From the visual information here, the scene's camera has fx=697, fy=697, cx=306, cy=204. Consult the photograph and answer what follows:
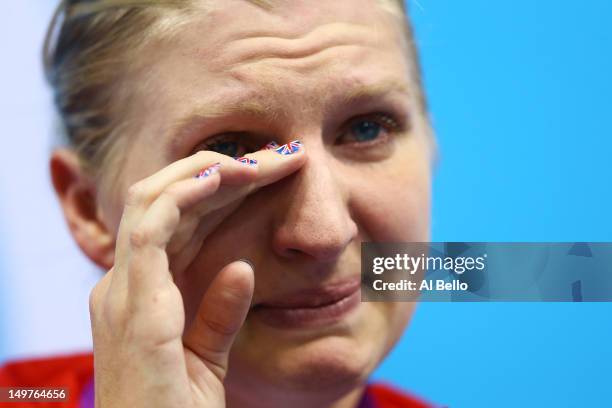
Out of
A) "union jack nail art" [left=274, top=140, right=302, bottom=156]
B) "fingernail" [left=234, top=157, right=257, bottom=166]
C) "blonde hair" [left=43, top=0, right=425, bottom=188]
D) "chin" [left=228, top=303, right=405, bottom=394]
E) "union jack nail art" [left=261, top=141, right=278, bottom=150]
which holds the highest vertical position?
"blonde hair" [left=43, top=0, right=425, bottom=188]

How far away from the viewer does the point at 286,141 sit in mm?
929

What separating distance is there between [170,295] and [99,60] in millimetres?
449

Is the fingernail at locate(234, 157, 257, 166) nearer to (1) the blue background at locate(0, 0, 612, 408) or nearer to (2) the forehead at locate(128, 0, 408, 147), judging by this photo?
(2) the forehead at locate(128, 0, 408, 147)

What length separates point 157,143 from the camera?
0.96m

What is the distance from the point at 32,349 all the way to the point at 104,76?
709mm

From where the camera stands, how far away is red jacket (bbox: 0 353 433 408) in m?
1.27

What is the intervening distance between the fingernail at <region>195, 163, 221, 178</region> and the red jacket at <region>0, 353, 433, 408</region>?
0.61 metres

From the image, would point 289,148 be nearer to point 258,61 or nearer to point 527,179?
point 258,61

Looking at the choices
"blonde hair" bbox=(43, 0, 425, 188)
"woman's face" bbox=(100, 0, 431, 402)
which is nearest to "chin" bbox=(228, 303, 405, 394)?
"woman's face" bbox=(100, 0, 431, 402)

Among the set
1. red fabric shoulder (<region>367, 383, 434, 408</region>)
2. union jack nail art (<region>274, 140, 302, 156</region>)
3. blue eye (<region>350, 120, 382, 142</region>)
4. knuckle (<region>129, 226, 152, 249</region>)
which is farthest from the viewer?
red fabric shoulder (<region>367, 383, 434, 408</region>)

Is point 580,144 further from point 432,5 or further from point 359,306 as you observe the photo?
point 359,306

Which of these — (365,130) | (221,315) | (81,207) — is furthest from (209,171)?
(81,207)

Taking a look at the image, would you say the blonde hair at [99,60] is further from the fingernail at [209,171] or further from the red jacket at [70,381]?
the red jacket at [70,381]

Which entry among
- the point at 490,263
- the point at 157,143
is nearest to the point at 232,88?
the point at 157,143
